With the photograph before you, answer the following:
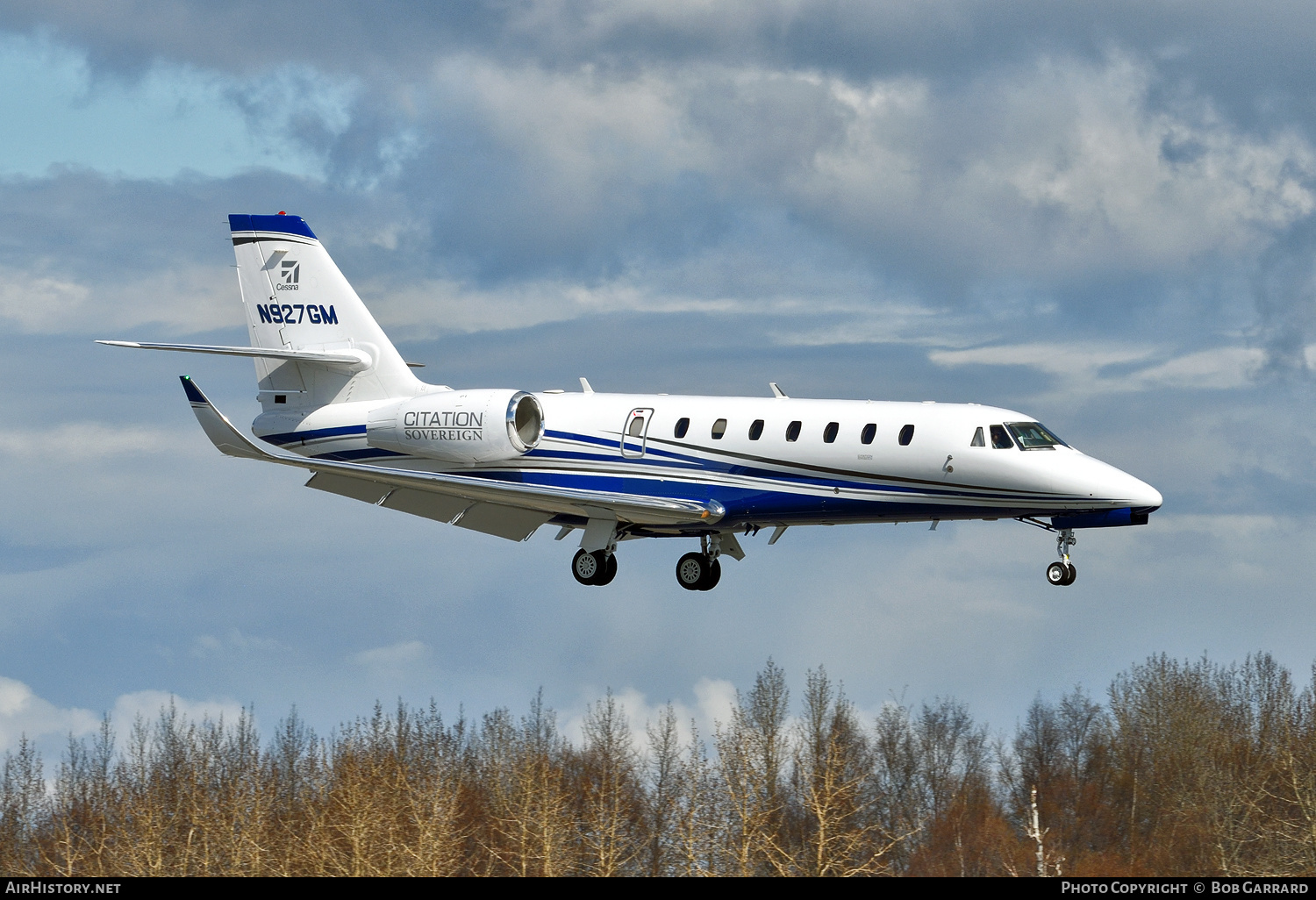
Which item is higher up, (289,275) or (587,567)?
(289,275)

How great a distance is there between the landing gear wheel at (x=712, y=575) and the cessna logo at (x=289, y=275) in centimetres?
1328

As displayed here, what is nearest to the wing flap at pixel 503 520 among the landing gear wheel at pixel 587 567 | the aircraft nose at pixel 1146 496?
the landing gear wheel at pixel 587 567

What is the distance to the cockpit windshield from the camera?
30406 mm

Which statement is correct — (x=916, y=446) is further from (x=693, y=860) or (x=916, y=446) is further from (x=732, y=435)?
(x=693, y=860)

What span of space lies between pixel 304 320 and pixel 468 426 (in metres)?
7.06

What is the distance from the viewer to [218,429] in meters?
32.6

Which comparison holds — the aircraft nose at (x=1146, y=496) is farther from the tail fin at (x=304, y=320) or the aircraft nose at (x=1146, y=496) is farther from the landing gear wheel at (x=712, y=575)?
the tail fin at (x=304, y=320)

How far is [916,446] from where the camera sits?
30781 millimetres

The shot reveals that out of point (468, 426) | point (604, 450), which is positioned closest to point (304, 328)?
point (468, 426)

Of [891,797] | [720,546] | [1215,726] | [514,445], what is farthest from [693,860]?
[1215,726]

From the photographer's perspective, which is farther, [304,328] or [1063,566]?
[304,328]

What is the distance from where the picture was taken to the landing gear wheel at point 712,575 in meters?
36.0

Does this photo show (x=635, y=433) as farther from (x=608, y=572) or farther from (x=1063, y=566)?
(x=1063, y=566)

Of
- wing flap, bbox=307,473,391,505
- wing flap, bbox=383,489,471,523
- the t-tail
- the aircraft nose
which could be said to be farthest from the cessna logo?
the aircraft nose
